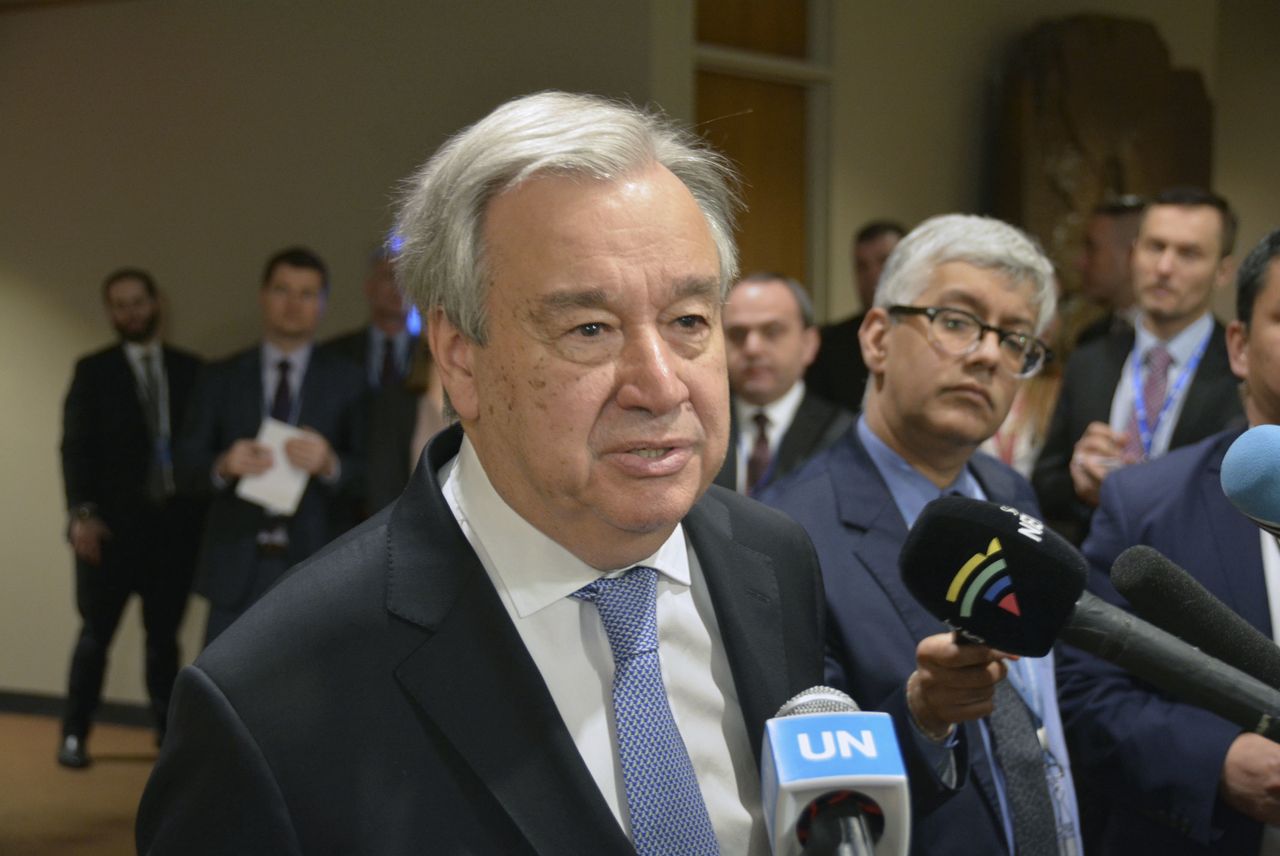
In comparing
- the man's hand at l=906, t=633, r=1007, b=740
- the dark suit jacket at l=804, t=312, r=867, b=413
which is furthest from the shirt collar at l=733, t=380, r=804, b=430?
the man's hand at l=906, t=633, r=1007, b=740

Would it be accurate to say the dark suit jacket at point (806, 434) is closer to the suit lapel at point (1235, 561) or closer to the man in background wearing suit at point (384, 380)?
the man in background wearing suit at point (384, 380)

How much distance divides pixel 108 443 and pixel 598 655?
4892mm

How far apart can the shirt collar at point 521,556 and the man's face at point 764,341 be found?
9.30 ft

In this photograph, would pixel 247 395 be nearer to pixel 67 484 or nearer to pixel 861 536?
pixel 67 484

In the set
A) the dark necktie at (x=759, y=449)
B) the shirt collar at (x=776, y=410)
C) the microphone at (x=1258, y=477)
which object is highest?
the microphone at (x=1258, y=477)

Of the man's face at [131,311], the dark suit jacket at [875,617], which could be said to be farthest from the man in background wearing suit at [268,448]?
the dark suit jacket at [875,617]

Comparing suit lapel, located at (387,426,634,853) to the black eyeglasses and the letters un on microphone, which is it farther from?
the black eyeglasses

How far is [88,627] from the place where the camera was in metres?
5.73

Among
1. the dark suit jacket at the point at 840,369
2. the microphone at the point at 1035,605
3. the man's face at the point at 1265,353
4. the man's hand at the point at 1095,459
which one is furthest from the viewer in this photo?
the dark suit jacket at the point at 840,369

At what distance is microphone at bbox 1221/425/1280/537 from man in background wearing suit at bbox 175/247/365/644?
3800 millimetres

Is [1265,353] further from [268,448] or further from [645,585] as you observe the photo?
[268,448]

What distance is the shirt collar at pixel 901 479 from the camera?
6.90ft

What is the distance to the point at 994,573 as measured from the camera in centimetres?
114

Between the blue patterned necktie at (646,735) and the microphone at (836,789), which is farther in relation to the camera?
the blue patterned necktie at (646,735)
